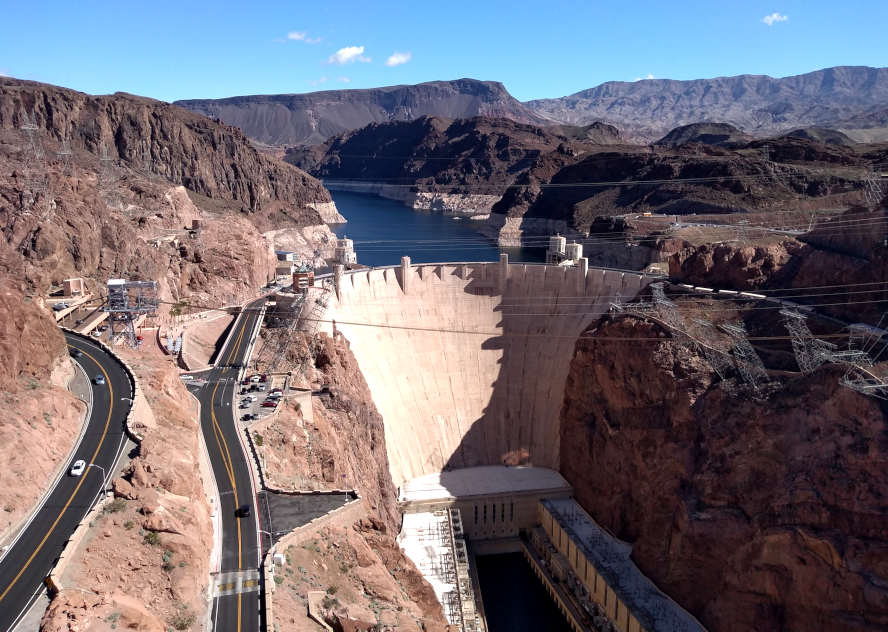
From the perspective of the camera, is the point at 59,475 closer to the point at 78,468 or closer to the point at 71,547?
the point at 78,468

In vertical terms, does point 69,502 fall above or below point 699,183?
below

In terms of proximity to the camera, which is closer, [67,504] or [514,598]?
[67,504]

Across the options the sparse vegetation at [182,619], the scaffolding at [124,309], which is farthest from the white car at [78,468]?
the scaffolding at [124,309]

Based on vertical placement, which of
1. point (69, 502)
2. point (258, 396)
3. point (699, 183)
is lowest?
point (258, 396)

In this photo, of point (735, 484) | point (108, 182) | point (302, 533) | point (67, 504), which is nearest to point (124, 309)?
point (67, 504)

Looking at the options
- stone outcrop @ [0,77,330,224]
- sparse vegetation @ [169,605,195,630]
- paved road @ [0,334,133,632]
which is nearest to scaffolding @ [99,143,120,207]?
stone outcrop @ [0,77,330,224]

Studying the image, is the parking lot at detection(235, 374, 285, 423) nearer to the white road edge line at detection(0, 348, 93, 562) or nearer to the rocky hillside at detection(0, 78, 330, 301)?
the white road edge line at detection(0, 348, 93, 562)

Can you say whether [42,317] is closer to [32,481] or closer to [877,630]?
[32,481]
